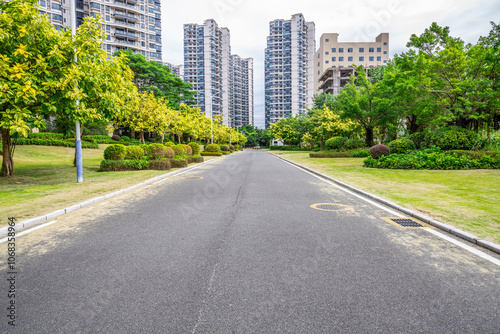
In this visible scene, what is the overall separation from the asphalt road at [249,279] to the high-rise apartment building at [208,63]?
125986 millimetres

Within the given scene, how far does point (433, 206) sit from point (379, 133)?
35.1 m

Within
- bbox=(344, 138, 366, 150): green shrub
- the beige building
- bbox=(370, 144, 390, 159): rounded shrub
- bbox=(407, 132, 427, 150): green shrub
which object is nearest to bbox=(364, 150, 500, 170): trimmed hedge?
bbox=(370, 144, 390, 159): rounded shrub

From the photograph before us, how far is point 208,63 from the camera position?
134750mm

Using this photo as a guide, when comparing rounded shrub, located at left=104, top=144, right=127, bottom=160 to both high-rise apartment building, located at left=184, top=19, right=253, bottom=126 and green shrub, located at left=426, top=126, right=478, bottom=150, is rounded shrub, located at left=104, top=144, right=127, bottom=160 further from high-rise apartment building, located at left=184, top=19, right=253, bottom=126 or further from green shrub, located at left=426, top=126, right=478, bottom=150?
high-rise apartment building, located at left=184, top=19, right=253, bottom=126

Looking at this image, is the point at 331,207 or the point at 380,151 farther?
the point at 380,151

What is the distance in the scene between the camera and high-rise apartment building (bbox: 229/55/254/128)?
165 metres

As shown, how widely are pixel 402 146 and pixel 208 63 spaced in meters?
127

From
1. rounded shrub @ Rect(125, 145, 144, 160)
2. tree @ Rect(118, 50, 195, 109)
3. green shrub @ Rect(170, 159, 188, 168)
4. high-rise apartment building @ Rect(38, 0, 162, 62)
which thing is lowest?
green shrub @ Rect(170, 159, 188, 168)

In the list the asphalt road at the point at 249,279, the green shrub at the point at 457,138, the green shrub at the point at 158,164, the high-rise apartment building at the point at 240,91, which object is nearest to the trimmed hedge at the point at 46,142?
the green shrub at the point at 158,164

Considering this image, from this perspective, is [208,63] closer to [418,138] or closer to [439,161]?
[418,138]

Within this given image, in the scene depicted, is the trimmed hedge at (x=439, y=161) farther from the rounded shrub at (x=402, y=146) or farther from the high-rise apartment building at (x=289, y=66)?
the high-rise apartment building at (x=289, y=66)

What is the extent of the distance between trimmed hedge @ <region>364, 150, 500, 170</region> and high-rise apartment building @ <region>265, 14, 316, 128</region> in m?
126

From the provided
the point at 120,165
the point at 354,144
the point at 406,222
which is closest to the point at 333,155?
the point at 354,144

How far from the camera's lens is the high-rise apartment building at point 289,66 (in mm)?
142375
